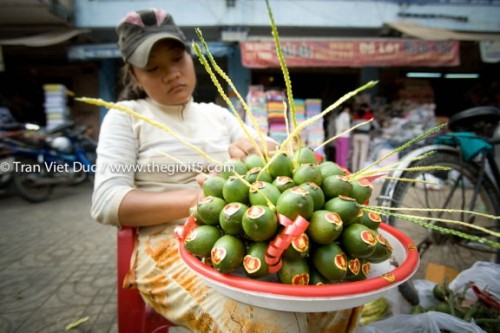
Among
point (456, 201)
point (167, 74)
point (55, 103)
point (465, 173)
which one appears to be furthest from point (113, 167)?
point (55, 103)

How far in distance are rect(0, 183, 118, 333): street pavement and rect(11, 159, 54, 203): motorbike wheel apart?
1.31 feet

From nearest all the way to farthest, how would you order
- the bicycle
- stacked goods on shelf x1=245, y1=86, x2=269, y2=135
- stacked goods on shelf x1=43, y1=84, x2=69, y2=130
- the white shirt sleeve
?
the white shirt sleeve
the bicycle
stacked goods on shelf x1=245, y1=86, x2=269, y2=135
stacked goods on shelf x1=43, y1=84, x2=69, y2=130

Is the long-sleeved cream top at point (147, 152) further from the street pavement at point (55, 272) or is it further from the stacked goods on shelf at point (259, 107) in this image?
the stacked goods on shelf at point (259, 107)

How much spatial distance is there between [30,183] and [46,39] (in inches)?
128

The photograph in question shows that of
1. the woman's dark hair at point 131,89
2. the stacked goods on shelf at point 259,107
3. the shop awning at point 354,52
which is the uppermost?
the shop awning at point 354,52

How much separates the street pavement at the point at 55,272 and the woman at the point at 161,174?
1.16 m

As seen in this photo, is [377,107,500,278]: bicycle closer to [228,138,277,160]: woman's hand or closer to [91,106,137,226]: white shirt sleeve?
[228,138,277,160]: woman's hand

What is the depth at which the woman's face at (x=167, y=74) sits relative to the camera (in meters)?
1.51

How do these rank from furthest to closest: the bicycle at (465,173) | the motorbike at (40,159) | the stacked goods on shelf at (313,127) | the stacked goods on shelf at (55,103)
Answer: the stacked goods on shelf at (55,103), the stacked goods on shelf at (313,127), the motorbike at (40,159), the bicycle at (465,173)

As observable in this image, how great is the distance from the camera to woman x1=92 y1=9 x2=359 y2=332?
3.54 feet

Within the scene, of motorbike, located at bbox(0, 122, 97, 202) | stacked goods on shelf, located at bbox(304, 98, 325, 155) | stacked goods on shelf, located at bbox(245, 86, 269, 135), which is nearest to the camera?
motorbike, located at bbox(0, 122, 97, 202)

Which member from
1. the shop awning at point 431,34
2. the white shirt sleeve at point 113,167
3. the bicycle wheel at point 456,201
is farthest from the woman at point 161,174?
the shop awning at point 431,34

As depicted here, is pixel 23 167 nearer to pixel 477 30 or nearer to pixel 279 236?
pixel 279 236

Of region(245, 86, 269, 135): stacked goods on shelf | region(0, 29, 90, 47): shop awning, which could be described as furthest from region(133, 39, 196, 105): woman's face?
region(0, 29, 90, 47): shop awning
